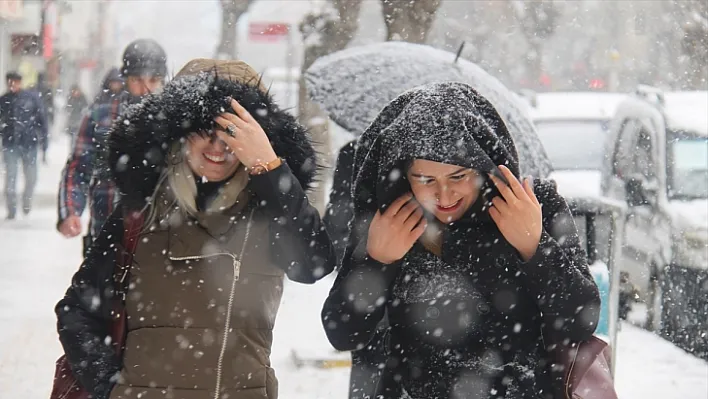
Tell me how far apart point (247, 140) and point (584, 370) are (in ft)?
3.59

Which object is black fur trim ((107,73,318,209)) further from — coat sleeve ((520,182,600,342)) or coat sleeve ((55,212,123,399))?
coat sleeve ((520,182,600,342))

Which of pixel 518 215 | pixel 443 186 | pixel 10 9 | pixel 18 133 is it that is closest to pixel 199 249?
pixel 443 186

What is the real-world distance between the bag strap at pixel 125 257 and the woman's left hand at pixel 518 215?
1014 millimetres

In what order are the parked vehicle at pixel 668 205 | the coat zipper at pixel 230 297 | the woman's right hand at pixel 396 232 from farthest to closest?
the parked vehicle at pixel 668 205, the coat zipper at pixel 230 297, the woman's right hand at pixel 396 232

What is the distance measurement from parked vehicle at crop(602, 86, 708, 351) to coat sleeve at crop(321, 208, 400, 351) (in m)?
5.70

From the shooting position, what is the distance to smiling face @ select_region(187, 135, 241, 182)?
3.20 metres

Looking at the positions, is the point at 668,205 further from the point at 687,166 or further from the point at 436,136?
the point at 436,136

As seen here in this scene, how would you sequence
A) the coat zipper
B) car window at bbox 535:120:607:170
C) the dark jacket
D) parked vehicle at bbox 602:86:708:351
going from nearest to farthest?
the coat zipper < parked vehicle at bbox 602:86:708:351 < car window at bbox 535:120:607:170 < the dark jacket

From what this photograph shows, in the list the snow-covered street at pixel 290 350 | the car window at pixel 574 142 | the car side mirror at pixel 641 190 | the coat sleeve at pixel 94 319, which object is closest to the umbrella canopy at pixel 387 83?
the snow-covered street at pixel 290 350

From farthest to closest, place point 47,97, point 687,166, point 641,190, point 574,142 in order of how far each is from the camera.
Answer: point 47,97, point 574,142, point 687,166, point 641,190

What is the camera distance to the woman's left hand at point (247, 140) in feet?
10.2

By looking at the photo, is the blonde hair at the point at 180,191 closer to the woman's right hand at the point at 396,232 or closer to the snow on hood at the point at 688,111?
the woman's right hand at the point at 396,232

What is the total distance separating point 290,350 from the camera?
7.91m

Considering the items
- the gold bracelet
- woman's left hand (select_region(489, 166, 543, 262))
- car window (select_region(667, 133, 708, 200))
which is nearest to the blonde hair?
the gold bracelet
